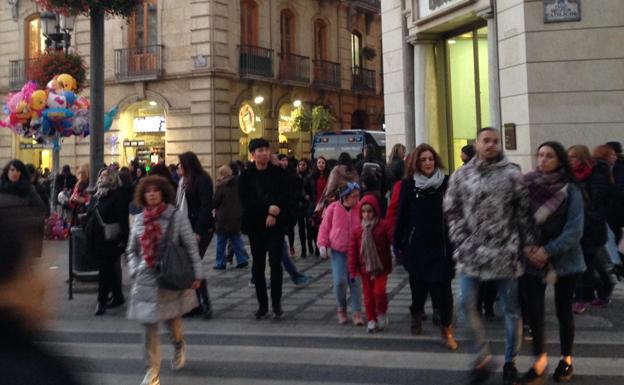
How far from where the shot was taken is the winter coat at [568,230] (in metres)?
5.41

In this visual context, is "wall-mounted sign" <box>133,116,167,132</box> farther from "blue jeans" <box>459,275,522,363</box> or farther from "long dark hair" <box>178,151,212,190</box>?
"blue jeans" <box>459,275,522,363</box>

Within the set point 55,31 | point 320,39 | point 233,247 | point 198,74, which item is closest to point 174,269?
point 233,247

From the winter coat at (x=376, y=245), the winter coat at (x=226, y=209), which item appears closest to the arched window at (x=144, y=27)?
the winter coat at (x=226, y=209)

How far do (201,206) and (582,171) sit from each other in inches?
174

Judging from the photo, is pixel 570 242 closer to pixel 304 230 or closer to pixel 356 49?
pixel 304 230

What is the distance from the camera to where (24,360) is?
6.22ft

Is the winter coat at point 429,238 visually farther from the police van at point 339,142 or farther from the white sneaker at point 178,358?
the police van at point 339,142

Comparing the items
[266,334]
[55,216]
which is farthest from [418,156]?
[55,216]

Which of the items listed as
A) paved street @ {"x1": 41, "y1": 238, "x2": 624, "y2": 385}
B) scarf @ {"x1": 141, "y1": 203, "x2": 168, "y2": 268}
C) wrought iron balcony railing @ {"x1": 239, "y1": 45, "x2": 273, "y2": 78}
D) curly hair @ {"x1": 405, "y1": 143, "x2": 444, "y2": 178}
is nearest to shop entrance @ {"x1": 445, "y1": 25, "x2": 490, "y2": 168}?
paved street @ {"x1": 41, "y1": 238, "x2": 624, "y2": 385}

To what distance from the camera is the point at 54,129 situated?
54.4 feet

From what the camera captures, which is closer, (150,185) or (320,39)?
(150,185)

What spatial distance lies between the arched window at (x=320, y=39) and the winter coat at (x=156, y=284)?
27.2 meters

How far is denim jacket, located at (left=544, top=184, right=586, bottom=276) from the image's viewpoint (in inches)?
212

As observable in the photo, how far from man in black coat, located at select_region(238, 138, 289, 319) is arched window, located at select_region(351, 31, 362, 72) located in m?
27.9
